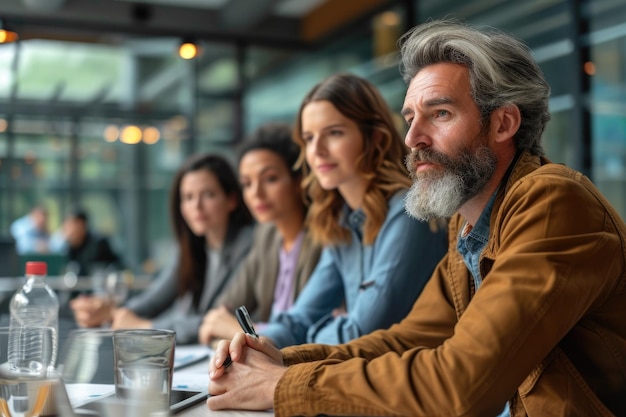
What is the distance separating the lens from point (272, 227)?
3418 mm

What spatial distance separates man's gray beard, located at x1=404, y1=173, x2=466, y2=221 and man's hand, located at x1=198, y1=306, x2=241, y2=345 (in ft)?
3.17

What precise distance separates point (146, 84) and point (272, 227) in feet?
23.0

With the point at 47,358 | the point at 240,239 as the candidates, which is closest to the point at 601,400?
the point at 47,358

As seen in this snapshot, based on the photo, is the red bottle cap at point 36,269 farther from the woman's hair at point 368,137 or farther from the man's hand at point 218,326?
the woman's hair at point 368,137

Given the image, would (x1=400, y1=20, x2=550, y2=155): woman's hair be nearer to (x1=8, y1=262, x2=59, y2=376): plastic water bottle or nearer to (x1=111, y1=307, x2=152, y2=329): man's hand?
(x1=8, y1=262, x2=59, y2=376): plastic water bottle

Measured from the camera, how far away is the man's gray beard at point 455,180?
161cm

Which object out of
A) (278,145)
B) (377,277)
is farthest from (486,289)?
(278,145)

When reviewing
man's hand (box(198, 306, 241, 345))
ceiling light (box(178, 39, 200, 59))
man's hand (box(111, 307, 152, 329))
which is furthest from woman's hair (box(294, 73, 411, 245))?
ceiling light (box(178, 39, 200, 59))

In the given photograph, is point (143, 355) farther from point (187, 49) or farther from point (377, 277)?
point (187, 49)

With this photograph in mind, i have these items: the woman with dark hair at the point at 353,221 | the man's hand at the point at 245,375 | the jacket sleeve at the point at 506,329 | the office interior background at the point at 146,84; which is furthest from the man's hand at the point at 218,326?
the office interior background at the point at 146,84

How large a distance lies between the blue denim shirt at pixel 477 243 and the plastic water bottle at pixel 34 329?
3.07 feet

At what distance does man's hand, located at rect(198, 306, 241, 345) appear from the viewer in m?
2.47

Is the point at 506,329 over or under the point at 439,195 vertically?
under

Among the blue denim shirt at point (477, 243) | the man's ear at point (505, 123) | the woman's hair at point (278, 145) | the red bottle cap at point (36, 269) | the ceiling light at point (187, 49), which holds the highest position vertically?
the ceiling light at point (187, 49)
